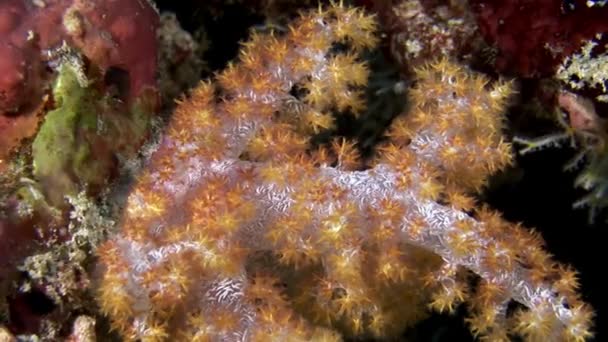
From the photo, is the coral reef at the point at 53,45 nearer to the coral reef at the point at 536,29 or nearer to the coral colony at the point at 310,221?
the coral colony at the point at 310,221

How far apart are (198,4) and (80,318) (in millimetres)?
1746

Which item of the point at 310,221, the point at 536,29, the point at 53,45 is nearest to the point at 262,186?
the point at 310,221

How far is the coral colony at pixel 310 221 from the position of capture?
1836 millimetres

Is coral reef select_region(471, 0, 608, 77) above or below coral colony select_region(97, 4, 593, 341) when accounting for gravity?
above

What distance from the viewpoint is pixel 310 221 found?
187 cm

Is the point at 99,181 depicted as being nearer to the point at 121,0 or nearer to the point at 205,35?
the point at 121,0

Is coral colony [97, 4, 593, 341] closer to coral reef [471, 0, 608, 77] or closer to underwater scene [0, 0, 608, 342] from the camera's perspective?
underwater scene [0, 0, 608, 342]

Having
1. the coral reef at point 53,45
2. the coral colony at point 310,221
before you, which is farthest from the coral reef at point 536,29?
the coral reef at point 53,45

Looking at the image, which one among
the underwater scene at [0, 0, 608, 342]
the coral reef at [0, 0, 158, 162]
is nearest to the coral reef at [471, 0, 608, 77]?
the underwater scene at [0, 0, 608, 342]

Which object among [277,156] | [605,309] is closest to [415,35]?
[277,156]

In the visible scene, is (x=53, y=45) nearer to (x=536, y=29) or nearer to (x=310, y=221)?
(x=310, y=221)

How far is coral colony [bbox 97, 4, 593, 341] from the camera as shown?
1.84 meters

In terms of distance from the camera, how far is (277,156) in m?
2.02

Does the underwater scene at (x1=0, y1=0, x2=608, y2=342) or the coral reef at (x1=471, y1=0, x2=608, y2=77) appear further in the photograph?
the coral reef at (x1=471, y1=0, x2=608, y2=77)
